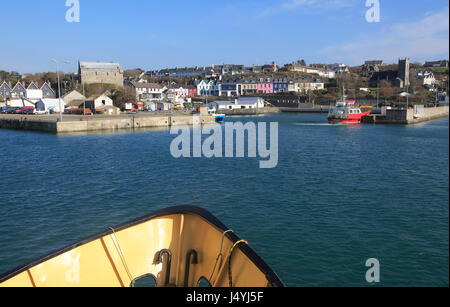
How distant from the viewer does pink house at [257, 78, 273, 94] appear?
128500 millimetres

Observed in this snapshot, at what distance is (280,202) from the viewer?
52.2 feet

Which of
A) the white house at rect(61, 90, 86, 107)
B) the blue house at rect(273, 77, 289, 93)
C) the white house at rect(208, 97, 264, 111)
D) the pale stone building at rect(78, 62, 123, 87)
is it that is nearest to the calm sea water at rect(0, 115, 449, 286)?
the white house at rect(61, 90, 86, 107)

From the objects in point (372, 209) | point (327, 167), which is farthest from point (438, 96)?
point (372, 209)

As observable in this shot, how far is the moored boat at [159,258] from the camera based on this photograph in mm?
5566

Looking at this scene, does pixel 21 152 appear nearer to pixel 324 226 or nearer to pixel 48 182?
pixel 48 182

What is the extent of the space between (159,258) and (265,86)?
12574 centimetres

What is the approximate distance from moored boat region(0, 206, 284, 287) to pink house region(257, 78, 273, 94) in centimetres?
12419

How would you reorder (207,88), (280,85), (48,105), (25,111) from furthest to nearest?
(207,88), (280,85), (48,105), (25,111)

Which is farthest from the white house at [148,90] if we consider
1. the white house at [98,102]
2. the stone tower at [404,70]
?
the stone tower at [404,70]

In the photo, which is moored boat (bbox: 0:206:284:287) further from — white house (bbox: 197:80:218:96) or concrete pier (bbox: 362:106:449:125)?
white house (bbox: 197:80:218:96)

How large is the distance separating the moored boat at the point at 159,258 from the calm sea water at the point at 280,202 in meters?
3.59

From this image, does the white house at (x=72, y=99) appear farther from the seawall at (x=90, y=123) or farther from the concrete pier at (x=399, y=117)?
the concrete pier at (x=399, y=117)

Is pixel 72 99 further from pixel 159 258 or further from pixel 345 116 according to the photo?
pixel 159 258

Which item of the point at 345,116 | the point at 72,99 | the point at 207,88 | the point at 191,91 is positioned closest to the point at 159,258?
the point at 345,116
